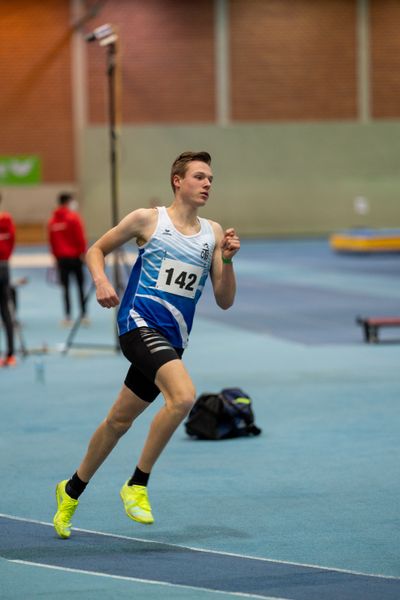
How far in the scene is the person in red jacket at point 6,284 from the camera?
43.5ft

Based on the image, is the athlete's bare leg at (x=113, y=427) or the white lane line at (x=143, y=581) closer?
the white lane line at (x=143, y=581)

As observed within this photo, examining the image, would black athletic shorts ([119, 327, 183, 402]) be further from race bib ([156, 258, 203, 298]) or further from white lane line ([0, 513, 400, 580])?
white lane line ([0, 513, 400, 580])

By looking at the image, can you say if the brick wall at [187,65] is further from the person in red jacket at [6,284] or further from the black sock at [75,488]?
the black sock at [75,488]

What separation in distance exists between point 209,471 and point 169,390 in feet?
7.00

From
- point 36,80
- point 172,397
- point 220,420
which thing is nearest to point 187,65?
point 36,80

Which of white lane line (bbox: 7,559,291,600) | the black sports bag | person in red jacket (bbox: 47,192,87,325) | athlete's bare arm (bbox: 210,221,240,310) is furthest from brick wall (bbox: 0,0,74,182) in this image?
white lane line (bbox: 7,559,291,600)

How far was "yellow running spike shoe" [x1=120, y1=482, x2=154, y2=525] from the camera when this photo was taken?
6020mm

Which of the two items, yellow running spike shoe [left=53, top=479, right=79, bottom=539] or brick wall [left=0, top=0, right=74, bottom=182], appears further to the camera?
brick wall [left=0, top=0, right=74, bottom=182]

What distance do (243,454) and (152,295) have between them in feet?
8.72

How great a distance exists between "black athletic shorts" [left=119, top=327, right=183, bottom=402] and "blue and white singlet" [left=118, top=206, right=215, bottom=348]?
0.18 feet

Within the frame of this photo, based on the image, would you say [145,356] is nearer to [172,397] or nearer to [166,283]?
[172,397]

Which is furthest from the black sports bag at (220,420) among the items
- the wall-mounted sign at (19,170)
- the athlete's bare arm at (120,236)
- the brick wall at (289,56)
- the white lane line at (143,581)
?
the brick wall at (289,56)

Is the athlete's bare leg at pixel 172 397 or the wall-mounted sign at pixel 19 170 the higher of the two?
the athlete's bare leg at pixel 172 397

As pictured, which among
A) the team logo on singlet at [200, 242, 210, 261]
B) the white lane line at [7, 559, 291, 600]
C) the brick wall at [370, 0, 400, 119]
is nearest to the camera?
the white lane line at [7, 559, 291, 600]
